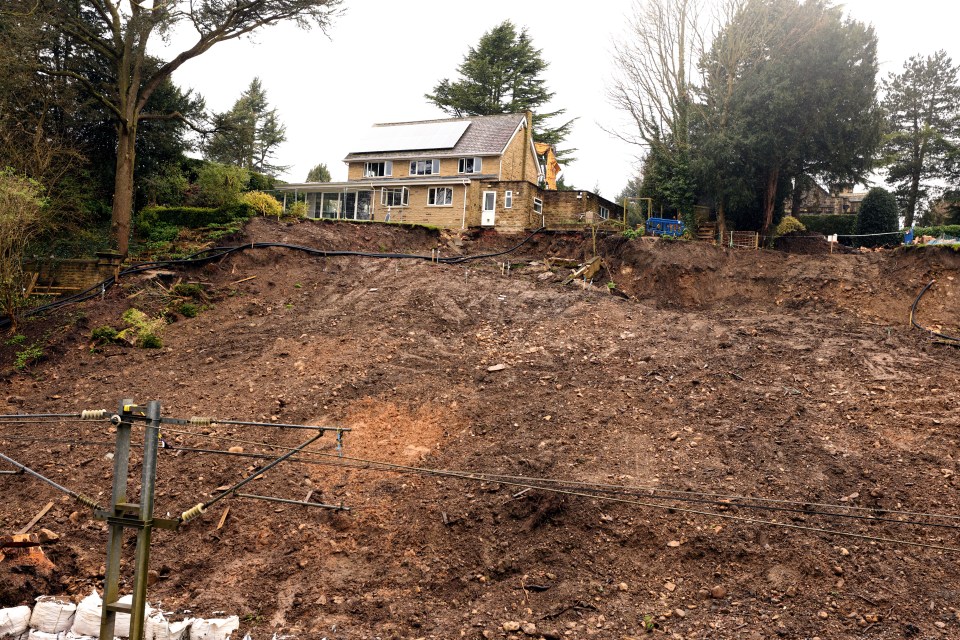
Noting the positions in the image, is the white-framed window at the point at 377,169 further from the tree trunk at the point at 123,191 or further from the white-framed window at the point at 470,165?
the tree trunk at the point at 123,191

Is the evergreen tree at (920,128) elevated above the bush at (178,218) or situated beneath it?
elevated above

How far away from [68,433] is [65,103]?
16778 mm

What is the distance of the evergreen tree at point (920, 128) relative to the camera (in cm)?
4331

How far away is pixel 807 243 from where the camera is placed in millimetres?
26234

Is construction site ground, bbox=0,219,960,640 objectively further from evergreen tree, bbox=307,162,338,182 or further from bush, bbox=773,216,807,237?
evergreen tree, bbox=307,162,338,182

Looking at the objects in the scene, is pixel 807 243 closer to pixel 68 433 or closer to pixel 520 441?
pixel 520 441

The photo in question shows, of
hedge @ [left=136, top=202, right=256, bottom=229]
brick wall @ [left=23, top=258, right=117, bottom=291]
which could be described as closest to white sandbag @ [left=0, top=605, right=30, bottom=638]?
brick wall @ [left=23, top=258, right=117, bottom=291]

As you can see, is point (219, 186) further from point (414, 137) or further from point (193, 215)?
point (414, 137)

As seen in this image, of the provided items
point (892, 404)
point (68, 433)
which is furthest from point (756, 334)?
point (68, 433)

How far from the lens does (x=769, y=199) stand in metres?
27.6

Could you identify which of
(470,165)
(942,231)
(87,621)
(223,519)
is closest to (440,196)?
(470,165)

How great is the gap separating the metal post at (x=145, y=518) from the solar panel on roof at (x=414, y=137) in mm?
33036

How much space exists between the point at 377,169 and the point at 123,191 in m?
16.3

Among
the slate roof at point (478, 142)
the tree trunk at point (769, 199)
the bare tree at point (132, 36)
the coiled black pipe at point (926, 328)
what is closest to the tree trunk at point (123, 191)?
the bare tree at point (132, 36)
